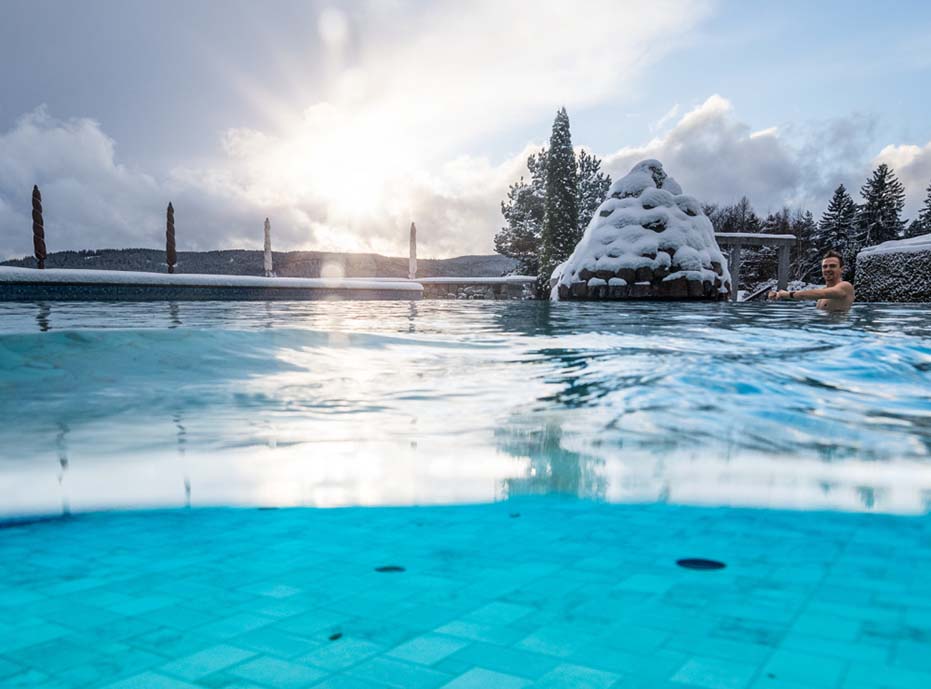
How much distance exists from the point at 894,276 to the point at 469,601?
577 inches

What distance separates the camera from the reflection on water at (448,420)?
2.20 meters

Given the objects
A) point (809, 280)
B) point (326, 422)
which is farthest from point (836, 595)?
point (809, 280)

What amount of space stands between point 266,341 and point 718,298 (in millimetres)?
13141

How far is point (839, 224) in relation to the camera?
40.3 m

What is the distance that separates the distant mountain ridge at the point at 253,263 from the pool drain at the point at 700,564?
47350 mm

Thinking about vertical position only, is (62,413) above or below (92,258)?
below

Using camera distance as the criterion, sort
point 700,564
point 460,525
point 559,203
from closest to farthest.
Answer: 1. point 700,564
2. point 460,525
3. point 559,203

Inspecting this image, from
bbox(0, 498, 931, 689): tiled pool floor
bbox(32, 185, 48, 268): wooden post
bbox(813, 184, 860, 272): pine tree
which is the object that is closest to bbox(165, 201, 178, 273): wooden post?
bbox(32, 185, 48, 268): wooden post

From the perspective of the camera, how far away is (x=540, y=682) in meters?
0.97

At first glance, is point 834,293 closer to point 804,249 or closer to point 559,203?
point 559,203

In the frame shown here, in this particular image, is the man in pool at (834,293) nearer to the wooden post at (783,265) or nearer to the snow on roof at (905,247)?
the snow on roof at (905,247)

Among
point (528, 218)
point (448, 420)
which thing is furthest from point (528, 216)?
point (448, 420)

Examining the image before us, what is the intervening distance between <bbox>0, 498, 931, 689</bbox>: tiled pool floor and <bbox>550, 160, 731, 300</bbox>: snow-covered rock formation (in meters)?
14.0

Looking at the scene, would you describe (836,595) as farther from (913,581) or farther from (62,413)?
(62,413)
